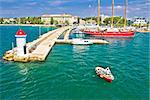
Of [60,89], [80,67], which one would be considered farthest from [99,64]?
[60,89]

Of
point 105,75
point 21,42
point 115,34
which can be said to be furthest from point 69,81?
point 115,34

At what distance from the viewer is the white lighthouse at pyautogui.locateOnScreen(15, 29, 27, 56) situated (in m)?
42.6

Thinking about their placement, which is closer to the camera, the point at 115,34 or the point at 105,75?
the point at 105,75

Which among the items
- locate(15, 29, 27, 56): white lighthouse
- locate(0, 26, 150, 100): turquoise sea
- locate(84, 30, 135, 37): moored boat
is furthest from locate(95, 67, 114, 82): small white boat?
locate(84, 30, 135, 37): moored boat

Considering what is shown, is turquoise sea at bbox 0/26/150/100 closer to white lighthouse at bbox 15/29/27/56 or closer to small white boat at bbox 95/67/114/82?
small white boat at bbox 95/67/114/82

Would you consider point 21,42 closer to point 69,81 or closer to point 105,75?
point 69,81

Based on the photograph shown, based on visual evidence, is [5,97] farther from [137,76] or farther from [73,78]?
[137,76]

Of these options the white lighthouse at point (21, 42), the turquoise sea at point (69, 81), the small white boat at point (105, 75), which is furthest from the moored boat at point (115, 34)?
the small white boat at point (105, 75)

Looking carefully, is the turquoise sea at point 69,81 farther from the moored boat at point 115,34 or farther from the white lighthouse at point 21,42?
the moored boat at point 115,34

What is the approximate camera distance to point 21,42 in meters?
42.7

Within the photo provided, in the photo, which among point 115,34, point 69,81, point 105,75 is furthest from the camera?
point 115,34

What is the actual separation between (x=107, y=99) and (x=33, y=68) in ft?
52.7

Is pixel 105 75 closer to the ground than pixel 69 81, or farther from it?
farther from it

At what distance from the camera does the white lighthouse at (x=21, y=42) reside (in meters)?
42.6
